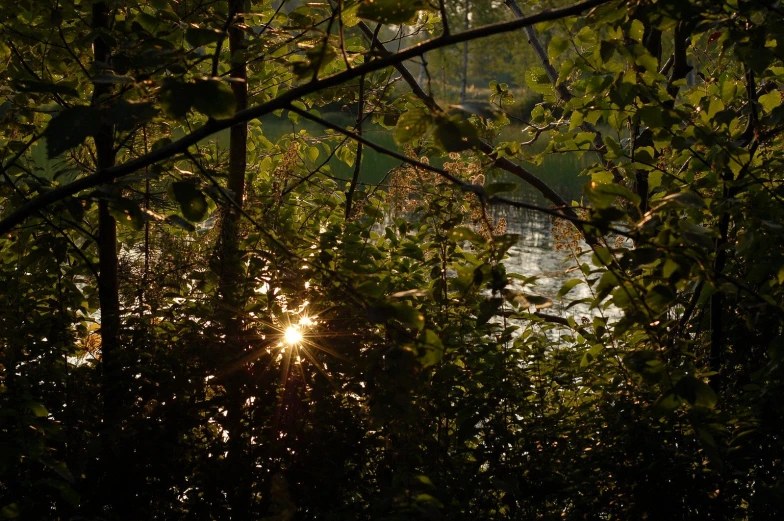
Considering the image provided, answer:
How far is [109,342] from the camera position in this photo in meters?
2.74

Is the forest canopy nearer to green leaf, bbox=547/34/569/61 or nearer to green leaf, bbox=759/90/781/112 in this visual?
green leaf, bbox=547/34/569/61

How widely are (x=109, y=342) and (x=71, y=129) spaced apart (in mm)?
1854

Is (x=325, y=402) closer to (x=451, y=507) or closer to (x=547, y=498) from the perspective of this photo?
(x=451, y=507)

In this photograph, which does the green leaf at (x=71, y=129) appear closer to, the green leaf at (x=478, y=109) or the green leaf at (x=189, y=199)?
the green leaf at (x=189, y=199)

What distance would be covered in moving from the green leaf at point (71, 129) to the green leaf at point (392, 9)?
41cm

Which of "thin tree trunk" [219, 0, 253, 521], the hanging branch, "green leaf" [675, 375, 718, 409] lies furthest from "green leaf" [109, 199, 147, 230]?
"green leaf" [675, 375, 718, 409]

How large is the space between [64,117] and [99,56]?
205 cm

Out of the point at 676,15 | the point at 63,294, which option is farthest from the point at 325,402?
the point at 676,15

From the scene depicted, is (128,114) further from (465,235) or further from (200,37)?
(200,37)

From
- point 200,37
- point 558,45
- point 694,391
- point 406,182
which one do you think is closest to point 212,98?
point 200,37

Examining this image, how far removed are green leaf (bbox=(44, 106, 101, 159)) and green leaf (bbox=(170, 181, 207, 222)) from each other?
0.22m

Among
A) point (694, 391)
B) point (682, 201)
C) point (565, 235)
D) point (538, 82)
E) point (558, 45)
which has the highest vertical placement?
point (538, 82)

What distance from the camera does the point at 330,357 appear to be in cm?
246

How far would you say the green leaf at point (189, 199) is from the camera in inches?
49.7
